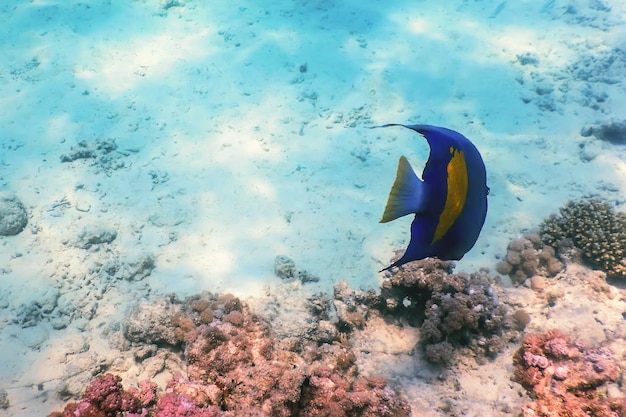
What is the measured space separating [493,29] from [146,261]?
10.6 m

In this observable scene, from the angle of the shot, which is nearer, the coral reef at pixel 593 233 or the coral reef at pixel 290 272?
the coral reef at pixel 593 233

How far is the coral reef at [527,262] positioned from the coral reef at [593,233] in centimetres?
32

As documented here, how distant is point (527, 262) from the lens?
475cm

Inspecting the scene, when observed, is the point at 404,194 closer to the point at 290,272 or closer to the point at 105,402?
the point at 105,402

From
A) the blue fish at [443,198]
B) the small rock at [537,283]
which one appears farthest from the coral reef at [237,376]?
the small rock at [537,283]

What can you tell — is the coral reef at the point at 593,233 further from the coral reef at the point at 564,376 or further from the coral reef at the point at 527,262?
the coral reef at the point at 564,376

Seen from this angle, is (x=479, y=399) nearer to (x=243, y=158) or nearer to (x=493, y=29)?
(x=243, y=158)

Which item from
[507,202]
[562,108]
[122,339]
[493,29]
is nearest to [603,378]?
[507,202]

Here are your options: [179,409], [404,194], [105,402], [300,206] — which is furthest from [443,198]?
[300,206]

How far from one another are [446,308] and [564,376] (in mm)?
1075

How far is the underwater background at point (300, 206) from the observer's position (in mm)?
3451

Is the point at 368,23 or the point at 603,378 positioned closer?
the point at 603,378

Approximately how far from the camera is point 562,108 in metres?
8.16

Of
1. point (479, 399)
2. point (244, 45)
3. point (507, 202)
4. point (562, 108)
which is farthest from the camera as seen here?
point (244, 45)
